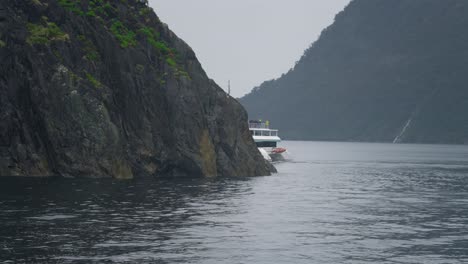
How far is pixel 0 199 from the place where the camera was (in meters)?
41.8

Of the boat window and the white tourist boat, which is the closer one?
the white tourist boat

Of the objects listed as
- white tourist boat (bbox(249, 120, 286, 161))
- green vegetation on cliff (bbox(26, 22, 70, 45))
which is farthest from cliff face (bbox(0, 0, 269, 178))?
white tourist boat (bbox(249, 120, 286, 161))

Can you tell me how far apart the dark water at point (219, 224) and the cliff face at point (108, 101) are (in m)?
4.99

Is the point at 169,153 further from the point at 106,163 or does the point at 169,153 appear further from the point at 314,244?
the point at 314,244

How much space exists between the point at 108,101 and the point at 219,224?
3098 cm

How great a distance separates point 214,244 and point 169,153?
3812 cm

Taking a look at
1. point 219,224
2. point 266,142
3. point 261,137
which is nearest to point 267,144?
point 266,142

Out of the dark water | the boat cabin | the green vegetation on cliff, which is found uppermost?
the green vegetation on cliff

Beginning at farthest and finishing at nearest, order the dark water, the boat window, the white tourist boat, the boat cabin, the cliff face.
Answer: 1. the boat window
2. the white tourist boat
3. the boat cabin
4. the cliff face
5. the dark water

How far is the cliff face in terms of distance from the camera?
196 feet

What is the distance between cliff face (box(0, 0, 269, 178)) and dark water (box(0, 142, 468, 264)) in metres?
4.99

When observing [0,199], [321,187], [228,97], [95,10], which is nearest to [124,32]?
[95,10]

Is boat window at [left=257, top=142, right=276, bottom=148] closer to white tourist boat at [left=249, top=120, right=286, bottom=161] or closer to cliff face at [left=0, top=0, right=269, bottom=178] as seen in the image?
white tourist boat at [left=249, top=120, right=286, bottom=161]

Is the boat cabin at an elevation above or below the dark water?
above
